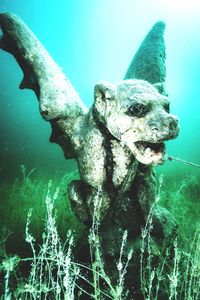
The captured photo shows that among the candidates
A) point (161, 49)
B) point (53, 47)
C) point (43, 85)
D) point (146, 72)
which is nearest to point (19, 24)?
point (43, 85)

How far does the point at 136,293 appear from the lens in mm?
2848

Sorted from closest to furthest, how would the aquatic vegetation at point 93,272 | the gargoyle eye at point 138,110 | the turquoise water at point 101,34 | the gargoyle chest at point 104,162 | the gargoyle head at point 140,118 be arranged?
the aquatic vegetation at point 93,272 < the gargoyle head at point 140,118 < the gargoyle eye at point 138,110 < the gargoyle chest at point 104,162 < the turquoise water at point 101,34

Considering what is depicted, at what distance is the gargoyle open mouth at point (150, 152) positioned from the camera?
233cm

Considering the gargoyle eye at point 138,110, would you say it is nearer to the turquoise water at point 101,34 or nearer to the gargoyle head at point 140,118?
the gargoyle head at point 140,118

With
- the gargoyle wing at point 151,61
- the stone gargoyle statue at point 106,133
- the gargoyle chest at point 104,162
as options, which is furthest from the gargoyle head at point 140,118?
the gargoyle wing at point 151,61

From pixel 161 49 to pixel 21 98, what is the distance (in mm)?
12230

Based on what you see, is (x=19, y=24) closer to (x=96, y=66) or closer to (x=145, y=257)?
(x=145, y=257)

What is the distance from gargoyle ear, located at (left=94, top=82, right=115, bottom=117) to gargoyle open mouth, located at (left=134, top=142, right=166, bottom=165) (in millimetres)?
524

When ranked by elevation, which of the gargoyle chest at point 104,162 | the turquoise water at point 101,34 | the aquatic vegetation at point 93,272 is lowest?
the aquatic vegetation at point 93,272

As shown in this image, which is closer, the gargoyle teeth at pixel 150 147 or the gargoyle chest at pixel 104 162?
the gargoyle teeth at pixel 150 147

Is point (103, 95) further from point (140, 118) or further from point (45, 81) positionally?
point (45, 81)

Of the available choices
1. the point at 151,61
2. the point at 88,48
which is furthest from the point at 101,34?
the point at 151,61

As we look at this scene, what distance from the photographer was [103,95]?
2.71 m

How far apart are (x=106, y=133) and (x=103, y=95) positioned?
0.40 metres
